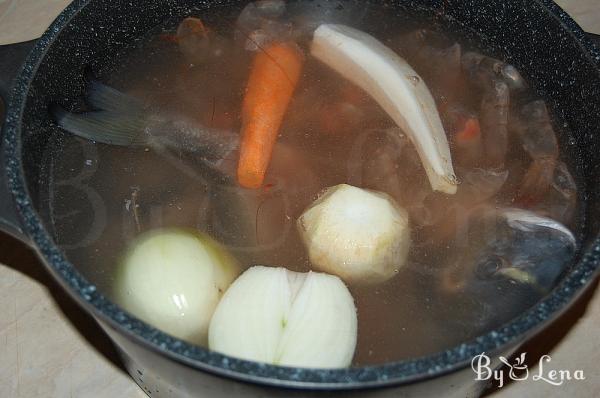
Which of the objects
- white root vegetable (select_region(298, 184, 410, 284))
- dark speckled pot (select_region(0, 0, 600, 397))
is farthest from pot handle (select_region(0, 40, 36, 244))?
white root vegetable (select_region(298, 184, 410, 284))

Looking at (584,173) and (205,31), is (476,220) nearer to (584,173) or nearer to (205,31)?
(584,173)

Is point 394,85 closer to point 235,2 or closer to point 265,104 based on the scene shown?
point 265,104

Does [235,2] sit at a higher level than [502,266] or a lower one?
higher

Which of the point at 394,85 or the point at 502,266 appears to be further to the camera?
the point at 394,85

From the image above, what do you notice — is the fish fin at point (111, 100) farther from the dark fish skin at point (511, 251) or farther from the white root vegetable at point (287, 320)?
the dark fish skin at point (511, 251)

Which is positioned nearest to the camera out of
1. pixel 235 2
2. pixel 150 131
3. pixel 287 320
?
pixel 287 320

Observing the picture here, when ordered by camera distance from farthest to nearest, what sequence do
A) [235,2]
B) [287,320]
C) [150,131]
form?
[235,2], [150,131], [287,320]

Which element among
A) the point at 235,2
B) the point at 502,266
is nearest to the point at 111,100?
the point at 235,2

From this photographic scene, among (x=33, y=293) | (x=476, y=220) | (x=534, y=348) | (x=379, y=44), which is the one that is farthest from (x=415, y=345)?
(x=33, y=293)
